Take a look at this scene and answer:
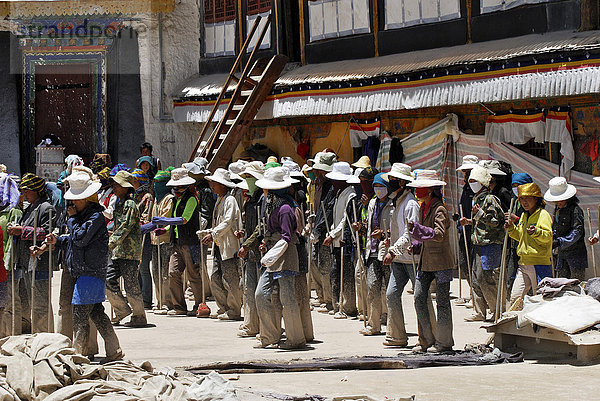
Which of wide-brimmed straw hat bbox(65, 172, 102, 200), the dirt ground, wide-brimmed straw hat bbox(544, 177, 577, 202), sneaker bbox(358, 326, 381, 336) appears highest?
wide-brimmed straw hat bbox(65, 172, 102, 200)

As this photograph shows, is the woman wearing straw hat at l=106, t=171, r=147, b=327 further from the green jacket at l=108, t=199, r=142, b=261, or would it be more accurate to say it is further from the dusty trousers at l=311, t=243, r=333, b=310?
the dusty trousers at l=311, t=243, r=333, b=310

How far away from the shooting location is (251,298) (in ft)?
39.7

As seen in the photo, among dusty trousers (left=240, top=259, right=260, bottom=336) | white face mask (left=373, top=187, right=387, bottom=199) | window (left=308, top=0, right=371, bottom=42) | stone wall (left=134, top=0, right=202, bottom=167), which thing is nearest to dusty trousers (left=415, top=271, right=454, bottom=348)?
white face mask (left=373, top=187, right=387, bottom=199)

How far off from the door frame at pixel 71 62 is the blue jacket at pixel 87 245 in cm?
1231

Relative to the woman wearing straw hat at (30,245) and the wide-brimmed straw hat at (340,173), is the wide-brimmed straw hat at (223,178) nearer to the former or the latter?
the wide-brimmed straw hat at (340,173)

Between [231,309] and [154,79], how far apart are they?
9662 mm

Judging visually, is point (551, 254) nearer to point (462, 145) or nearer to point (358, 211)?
point (358, 211)

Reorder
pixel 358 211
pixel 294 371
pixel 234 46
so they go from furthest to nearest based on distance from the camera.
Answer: pixel 234 46
pixel 358 211
pixel 294 371

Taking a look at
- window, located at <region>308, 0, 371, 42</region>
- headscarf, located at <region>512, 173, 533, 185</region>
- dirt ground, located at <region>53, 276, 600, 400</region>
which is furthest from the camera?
window, located at <region>308, 0, 371, 42</region>

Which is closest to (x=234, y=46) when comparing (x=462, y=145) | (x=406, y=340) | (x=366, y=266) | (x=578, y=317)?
(x=462, y=145)

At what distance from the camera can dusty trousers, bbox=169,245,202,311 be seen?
14.1m

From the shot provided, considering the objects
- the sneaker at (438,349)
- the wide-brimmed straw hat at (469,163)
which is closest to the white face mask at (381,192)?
the wide-brimmed straw hat at (469,163)

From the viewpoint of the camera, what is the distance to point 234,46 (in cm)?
2153

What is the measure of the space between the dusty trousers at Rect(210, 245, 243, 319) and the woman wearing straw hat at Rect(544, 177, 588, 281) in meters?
3.92
